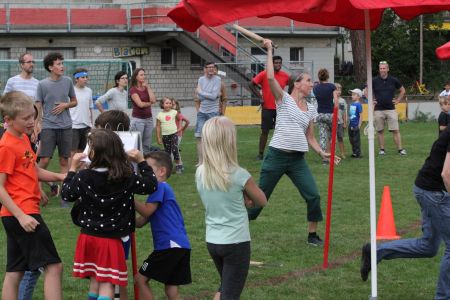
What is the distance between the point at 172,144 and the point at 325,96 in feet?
11.2

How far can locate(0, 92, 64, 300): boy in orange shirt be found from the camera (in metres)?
5.76

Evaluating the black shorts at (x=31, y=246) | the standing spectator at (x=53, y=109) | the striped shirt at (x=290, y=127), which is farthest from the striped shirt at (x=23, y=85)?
the black shorts at (x=31, y=246)

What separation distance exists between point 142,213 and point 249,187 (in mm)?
817

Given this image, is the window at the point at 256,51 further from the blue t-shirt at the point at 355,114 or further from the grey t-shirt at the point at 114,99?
the grey t-shirt at the point at 114,99

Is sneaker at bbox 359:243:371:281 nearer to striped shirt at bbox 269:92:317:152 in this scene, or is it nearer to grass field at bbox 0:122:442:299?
grass field at bbox 0:122:442:299

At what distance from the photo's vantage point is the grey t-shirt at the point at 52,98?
1130 cm

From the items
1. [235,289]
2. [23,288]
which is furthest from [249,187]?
[23,288]

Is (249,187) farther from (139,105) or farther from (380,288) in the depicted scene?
(139,105)

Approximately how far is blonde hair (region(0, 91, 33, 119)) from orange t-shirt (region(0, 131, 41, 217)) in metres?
0.14

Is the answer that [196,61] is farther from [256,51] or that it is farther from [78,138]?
[78,138]

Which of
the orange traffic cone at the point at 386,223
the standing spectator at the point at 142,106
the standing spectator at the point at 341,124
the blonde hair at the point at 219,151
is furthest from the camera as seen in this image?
the standing spectator at the point at 341,124

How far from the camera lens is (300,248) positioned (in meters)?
8.92

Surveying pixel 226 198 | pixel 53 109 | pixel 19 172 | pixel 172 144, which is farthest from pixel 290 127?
pixel 172 144

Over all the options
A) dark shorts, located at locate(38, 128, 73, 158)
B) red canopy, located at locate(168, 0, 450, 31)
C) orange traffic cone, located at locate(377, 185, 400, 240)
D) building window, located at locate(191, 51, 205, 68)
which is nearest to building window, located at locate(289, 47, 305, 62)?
building window, located at locate(191, 51, 205, 68)
